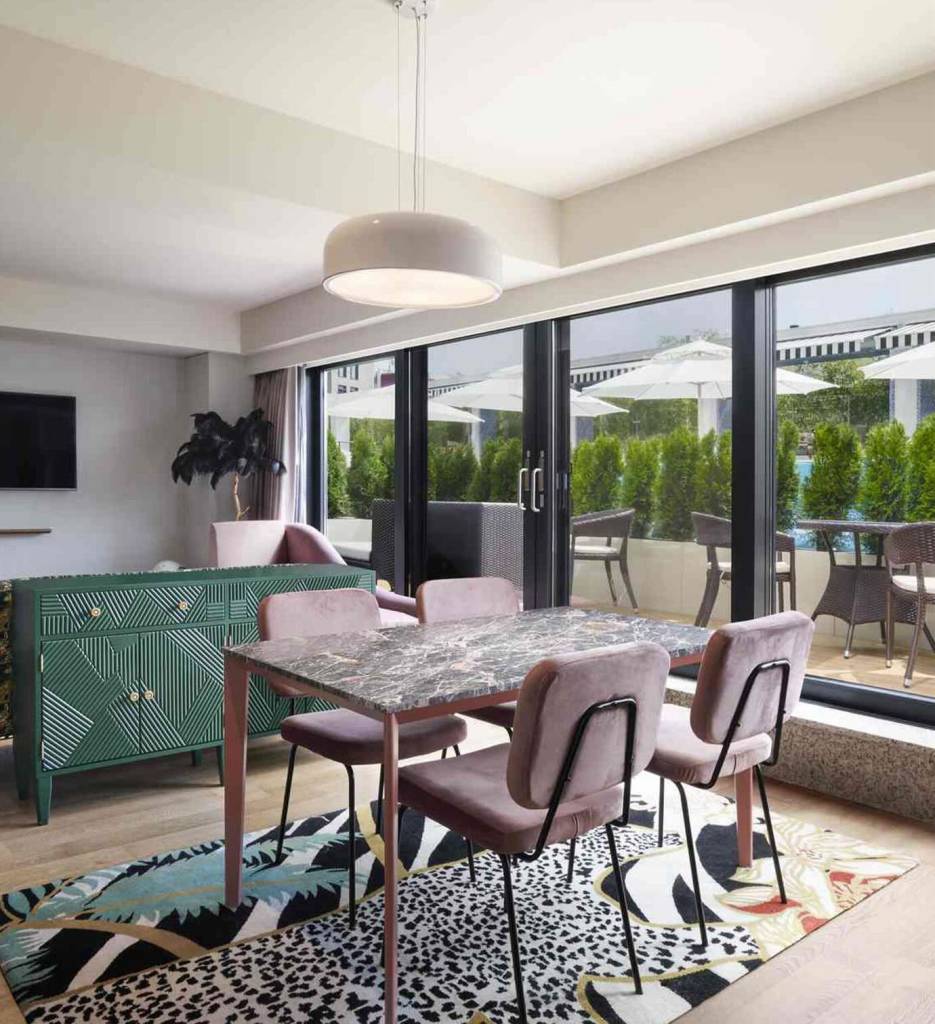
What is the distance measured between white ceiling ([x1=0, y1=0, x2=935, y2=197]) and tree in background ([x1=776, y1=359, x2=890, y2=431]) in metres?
1.03

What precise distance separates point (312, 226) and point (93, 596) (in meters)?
1.96

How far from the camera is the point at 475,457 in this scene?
17.7ft

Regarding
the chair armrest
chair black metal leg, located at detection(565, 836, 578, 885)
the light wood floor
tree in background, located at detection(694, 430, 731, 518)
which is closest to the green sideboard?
the light wood floor

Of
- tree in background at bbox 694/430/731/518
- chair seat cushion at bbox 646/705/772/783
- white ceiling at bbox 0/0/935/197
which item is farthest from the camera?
tree in background at bbox 694/430/731/518

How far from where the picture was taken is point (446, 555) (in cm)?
569

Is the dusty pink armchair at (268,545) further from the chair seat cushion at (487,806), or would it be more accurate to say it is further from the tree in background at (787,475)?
the chair seat cushion at (487,806)

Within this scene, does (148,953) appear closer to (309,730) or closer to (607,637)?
(309,730)

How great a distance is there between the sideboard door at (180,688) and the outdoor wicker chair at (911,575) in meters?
2.75

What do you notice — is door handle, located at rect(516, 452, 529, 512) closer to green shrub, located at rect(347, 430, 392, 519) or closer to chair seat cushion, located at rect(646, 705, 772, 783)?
green shrub, located at rect(347, 430, 392, 519)

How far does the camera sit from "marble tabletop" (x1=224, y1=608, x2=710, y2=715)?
201 cm

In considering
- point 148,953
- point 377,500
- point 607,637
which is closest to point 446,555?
point 377,500

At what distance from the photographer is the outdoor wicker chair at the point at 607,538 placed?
4574 mm

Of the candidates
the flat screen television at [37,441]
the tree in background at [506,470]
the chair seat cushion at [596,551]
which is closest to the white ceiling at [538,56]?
the tree in background at [506,470]

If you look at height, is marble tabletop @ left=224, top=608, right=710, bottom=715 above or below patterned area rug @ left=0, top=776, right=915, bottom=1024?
above
